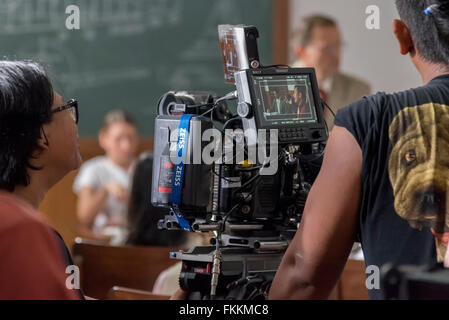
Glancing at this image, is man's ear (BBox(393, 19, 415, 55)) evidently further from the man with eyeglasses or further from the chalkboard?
the chalkboard

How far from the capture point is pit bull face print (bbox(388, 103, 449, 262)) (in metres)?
1.45

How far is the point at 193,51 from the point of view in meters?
5.53

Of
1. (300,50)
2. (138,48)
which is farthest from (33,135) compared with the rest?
(138,48)

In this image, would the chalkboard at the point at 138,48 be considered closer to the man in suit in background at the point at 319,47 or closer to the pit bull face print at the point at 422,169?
the man in suit in background at the point at 319,47

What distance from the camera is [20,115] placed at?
63.4 inches

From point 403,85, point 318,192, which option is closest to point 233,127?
point 318,192

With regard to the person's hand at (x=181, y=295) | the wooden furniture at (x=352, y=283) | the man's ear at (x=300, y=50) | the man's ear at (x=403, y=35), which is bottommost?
the wooden furniture at (x=352, y=283)

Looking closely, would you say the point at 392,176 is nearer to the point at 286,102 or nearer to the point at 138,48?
the point at 286,102

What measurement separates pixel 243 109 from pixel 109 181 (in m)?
3.27

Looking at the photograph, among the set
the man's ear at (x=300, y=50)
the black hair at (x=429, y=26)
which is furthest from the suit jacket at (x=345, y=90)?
the black hair at (x=429, y=26)

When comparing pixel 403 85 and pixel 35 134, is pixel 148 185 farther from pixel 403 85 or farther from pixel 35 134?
pixel 403 85

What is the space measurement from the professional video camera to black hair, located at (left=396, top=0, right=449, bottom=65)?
33 centimetres

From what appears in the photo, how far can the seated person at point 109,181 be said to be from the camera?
4684 mm

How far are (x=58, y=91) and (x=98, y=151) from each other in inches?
144
